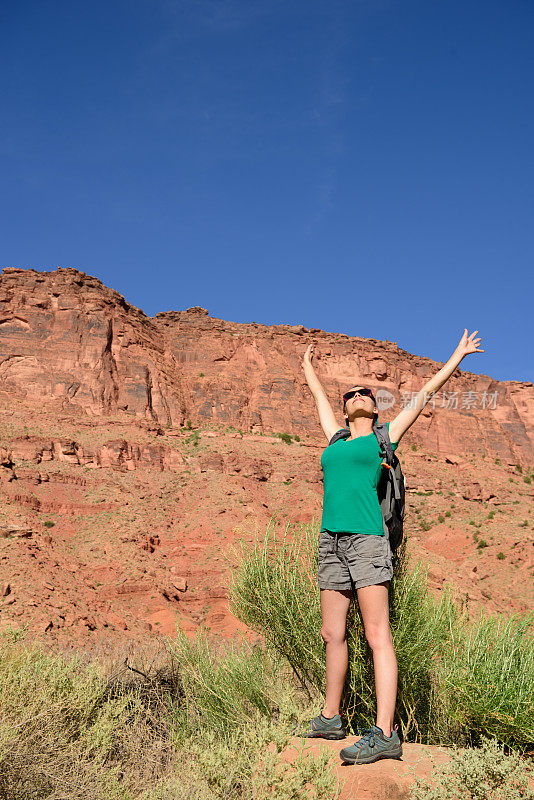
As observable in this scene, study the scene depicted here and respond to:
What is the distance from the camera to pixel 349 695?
331 cm

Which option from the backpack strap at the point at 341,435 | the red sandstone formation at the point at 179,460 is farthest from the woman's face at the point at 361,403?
the red sandstone formation at the point at 179,460

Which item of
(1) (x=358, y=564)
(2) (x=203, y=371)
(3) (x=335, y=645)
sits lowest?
(3) (x=335, y=645)

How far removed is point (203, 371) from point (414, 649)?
204 ft

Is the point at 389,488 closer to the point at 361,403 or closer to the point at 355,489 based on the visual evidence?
the point at 355,489

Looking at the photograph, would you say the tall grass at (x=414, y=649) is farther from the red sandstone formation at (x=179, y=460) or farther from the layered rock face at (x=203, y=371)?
the layered rock face at (x=203, y=371)

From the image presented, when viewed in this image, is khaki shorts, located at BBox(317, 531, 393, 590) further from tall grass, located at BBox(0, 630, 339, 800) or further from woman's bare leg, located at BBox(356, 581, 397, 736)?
tall grass, located at BBox(0, 630, 339, 800)

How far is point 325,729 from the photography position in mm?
2828

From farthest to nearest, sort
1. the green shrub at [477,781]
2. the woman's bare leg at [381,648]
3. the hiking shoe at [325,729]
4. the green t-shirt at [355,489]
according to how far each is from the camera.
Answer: the green t-shirt at [355,489] → the hiking shoe at [325,729] → the woman's bare leg at [381,648] → the green shrub at [477,781]

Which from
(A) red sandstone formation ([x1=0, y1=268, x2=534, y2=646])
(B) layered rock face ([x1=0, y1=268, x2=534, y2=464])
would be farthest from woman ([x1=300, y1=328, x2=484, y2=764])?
(B) layered rock face ([x1=0, y1=268, x2=534, y2=464])

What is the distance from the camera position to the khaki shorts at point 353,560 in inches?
111

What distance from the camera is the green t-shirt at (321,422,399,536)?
2.97 metres

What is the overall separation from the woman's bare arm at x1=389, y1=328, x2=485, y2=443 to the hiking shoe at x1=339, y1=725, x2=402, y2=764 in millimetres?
1634

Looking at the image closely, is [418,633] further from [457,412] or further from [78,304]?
[457,412]

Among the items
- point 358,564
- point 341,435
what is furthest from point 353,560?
point 341,435
